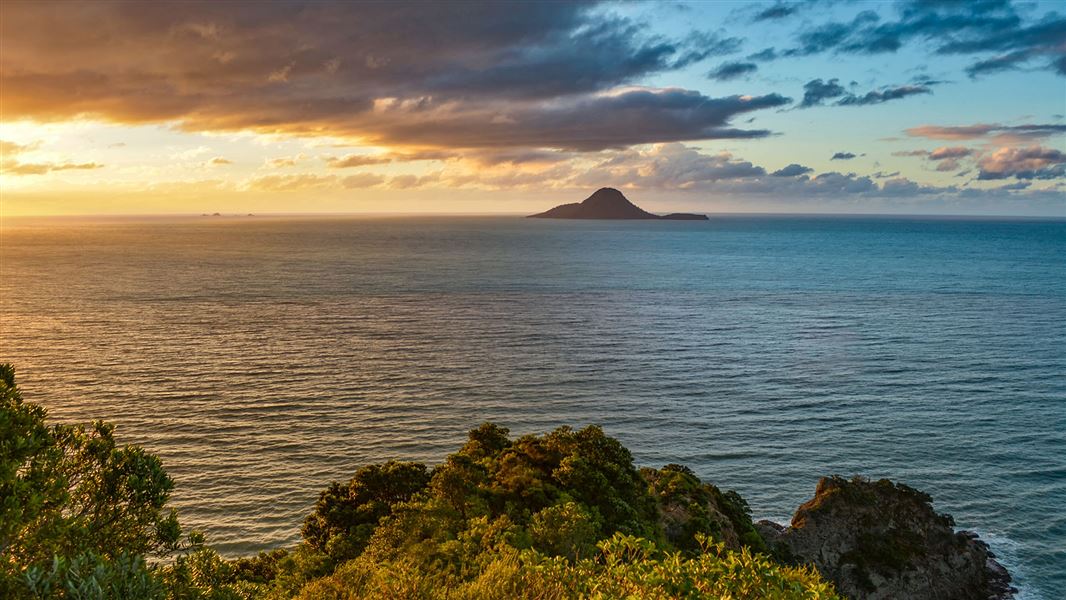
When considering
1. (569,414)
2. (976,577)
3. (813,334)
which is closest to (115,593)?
(976,577)

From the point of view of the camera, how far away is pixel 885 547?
163 feet

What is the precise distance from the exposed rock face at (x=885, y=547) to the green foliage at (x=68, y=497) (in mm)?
39424

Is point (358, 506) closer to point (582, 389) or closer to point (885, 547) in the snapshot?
point (885, 547)

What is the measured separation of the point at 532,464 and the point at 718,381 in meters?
57.4

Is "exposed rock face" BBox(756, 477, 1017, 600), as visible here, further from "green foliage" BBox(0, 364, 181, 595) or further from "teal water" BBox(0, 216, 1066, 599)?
"green foliage" BBox(0, 364, 181, 595)

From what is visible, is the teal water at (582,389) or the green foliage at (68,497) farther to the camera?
the teal water at (582,389)

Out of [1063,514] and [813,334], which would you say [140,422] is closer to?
[1063,514]

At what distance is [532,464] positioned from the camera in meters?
40.9

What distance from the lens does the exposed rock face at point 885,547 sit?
4784 centimetres

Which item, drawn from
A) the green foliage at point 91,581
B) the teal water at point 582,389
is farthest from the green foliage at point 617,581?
the teal water at point 582,389

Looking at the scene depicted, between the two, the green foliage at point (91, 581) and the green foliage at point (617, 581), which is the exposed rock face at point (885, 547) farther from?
the green foliage at point (91, 581)

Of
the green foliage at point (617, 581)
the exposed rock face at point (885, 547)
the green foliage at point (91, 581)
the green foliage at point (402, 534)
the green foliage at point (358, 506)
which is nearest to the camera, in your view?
the green foliage at point (91, 581)

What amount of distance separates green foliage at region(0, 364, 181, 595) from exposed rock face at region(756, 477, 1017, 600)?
3942cm

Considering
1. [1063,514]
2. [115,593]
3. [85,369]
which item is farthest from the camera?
[85,369]
